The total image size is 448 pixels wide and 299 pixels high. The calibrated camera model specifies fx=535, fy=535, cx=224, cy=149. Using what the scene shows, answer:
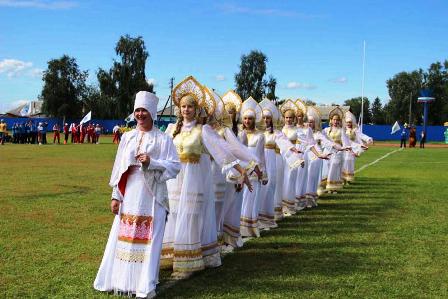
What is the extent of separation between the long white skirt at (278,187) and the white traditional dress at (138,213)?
5.10 meters

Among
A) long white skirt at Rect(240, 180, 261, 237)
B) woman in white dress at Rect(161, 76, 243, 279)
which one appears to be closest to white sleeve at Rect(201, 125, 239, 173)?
woman in white dress at Rect(161, 76, 243, 279)

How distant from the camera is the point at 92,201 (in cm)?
1249

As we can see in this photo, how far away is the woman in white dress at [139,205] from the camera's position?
5.60 metres

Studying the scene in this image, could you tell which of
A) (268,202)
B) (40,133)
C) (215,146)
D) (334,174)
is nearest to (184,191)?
(215,146)

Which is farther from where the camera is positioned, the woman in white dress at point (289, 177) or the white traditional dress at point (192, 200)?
the woman in white dress at point (289, 177)

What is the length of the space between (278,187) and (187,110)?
14.7 ft

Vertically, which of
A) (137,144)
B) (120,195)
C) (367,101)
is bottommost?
(120,195)

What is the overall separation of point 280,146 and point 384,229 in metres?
2.59

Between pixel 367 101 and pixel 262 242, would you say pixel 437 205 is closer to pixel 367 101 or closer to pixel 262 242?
pixel 262 242

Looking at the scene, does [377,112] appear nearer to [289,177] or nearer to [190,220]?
[289,177]

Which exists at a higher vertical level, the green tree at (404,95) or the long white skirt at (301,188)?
the green tree at (404,95)

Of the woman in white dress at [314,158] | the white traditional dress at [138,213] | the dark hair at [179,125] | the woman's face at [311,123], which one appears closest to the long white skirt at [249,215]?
the dark hair at [179,125]

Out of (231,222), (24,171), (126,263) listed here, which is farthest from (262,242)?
(24,171)

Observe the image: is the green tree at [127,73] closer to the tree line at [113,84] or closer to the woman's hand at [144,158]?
the tree line at [113,84]
